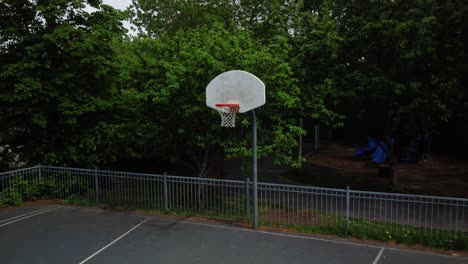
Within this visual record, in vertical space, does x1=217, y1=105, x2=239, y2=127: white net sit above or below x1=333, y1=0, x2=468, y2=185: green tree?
below

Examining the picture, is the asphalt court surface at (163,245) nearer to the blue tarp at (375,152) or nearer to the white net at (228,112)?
the white net at (228,112)

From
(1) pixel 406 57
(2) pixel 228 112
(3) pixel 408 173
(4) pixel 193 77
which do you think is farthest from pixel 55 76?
(3) pixel 408 173

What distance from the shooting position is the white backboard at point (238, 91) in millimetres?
9625

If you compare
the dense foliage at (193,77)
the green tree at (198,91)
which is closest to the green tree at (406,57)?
the dense foliage at (193,77)

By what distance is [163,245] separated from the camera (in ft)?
29.2

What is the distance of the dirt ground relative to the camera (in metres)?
17.4

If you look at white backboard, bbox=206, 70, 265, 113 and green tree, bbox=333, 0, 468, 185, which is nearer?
white backboard, bbox=206, 70, 265, 113

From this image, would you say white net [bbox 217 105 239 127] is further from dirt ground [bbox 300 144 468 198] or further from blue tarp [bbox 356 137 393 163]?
blue tarp [bbox 356 137 393 163]

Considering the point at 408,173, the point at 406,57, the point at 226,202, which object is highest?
the point at 406,57

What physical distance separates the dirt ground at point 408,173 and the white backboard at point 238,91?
33.6 ft

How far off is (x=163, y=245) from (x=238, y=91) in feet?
13.7

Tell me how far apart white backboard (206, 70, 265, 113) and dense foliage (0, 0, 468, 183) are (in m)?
1.36

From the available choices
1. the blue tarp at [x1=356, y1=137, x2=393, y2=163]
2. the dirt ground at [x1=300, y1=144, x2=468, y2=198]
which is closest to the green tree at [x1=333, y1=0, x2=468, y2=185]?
the dirt ground at [x1=300, y1=144, x2=468, y2=198]

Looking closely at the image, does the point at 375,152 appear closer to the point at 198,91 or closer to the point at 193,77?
the point at 198,91
